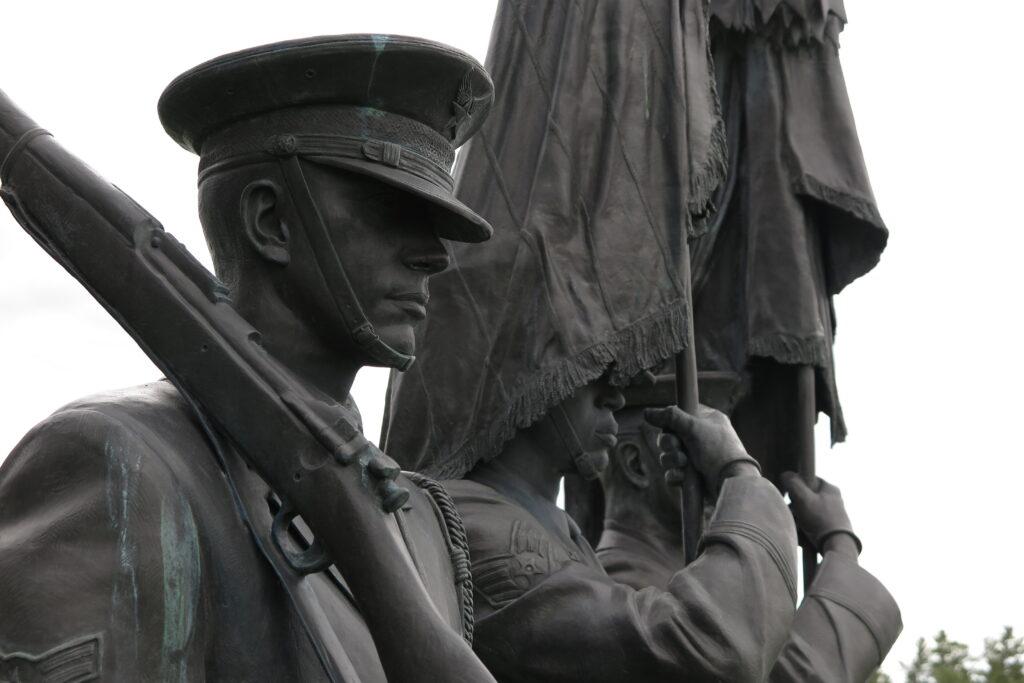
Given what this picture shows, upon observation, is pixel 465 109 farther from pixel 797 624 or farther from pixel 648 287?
pixel 797 624

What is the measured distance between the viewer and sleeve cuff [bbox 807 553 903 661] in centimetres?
740

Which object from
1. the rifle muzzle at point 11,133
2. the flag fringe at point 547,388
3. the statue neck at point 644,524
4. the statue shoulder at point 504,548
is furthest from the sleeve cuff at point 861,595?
the rifle muzzle at point 11,133

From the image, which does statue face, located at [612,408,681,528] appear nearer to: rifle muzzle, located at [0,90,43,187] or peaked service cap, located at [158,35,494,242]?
peaked service cap, located at [158,35,494,242]

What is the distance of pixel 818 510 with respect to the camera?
309 inches

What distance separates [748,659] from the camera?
19.9ft

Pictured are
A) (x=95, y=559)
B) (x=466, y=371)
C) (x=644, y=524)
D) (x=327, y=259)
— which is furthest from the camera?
(x=644, y=524)

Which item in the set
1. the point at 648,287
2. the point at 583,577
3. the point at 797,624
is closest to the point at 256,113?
the point at 583,577

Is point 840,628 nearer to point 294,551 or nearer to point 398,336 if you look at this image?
point 398,336

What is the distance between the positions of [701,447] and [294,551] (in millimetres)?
3237

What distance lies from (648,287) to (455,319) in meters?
0.64

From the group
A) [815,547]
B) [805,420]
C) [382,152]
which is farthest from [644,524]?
[382,152]

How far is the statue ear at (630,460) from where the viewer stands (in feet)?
25.8

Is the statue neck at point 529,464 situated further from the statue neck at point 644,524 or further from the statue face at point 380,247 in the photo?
the statue face at point 380,247

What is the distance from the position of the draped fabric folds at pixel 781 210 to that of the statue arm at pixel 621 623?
87.1 inches
